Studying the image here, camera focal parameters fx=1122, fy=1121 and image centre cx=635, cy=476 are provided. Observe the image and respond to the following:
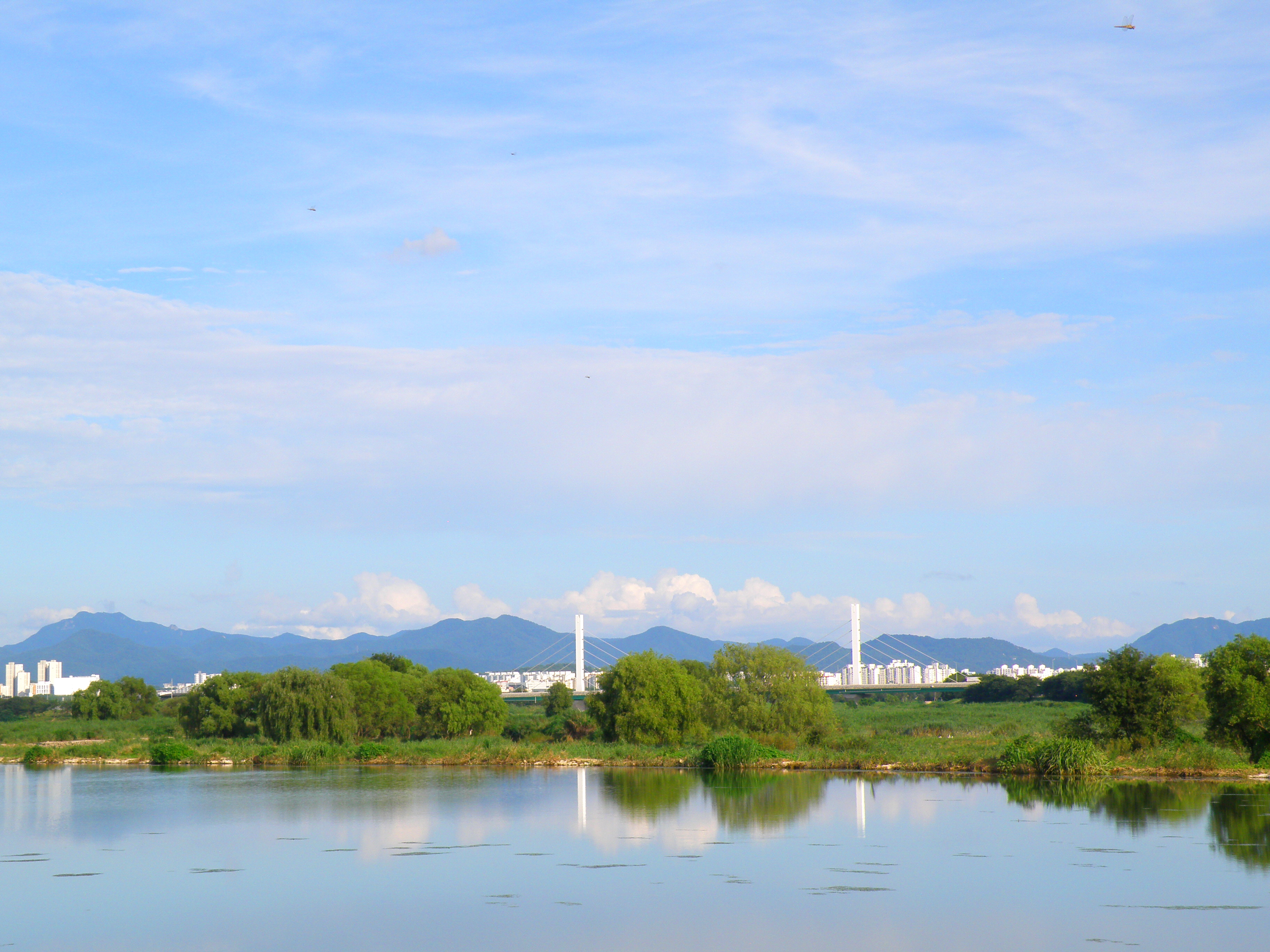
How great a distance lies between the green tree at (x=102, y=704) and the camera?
82312mm

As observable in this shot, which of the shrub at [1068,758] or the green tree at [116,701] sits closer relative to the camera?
the shrub at [1068,758]

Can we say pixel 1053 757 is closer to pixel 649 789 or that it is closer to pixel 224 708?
pixel 649 789

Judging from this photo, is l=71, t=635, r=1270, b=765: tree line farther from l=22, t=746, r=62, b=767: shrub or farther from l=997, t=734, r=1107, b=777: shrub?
l=22, t=746, r=62, b=767: shrub

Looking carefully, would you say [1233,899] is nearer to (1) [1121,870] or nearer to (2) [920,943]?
(1) [1121,870]

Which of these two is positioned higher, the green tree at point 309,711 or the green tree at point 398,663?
the green tree at point 398,663

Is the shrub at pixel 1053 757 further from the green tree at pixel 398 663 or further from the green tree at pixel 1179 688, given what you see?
the green tree at pixel 398 663

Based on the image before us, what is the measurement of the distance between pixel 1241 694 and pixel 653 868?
62.6 ft

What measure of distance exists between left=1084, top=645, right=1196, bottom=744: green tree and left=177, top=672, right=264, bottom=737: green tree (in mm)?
38251

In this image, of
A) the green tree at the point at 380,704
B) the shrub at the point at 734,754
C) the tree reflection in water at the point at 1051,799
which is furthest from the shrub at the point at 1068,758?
the green tree at the point at 380,704

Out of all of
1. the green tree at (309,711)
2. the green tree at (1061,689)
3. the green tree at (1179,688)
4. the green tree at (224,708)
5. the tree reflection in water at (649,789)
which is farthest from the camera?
the green tree at (1061,689)

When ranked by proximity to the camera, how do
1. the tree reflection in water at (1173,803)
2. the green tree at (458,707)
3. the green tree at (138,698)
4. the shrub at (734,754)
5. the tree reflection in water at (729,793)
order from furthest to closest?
the green tree at (138,698)
the green tree at (458,707)
the shrub at (734,754)
the tree reflection in water at (729,793)
the tree reflection in water at (1173,803)

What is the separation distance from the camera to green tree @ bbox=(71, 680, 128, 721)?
82312 millimetres

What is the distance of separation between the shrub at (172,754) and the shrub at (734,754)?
23718 millimetres

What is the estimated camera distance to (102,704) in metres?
82.8
